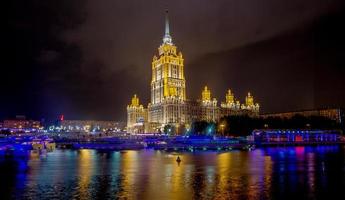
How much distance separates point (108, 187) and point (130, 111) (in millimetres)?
139547

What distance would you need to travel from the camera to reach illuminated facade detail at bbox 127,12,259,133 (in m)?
145

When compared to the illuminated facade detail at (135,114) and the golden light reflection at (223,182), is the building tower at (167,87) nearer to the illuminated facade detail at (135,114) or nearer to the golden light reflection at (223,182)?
the illuminated facade detail at (135,114)

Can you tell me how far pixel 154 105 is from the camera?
15438 cm

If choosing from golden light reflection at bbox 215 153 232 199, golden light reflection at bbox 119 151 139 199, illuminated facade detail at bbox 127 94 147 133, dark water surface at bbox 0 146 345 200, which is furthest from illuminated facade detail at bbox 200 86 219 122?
golden light reflection at bbox 119 151 139 199

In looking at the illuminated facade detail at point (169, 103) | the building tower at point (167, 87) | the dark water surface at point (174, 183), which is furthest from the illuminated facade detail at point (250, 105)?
the dark water surface at point (174, 183)

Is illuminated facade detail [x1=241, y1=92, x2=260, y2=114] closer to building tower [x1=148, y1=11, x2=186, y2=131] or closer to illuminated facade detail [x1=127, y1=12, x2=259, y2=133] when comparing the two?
illuminated facade detail [x1=127, y1=12, x2=259, y2=133]

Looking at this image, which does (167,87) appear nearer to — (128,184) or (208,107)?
(208,107)

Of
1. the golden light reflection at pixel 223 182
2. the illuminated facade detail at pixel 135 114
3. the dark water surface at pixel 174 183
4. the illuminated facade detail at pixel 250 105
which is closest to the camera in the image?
the dark water surface at pixel 174 183

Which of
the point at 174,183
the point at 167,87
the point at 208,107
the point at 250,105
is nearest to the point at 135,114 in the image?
the point at 167,87

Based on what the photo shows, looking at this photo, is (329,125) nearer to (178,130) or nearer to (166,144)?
(178,130)

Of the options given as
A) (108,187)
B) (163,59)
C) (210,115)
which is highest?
(163,59)

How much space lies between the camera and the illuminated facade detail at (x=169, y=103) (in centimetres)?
14481

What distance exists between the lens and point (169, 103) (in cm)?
14325

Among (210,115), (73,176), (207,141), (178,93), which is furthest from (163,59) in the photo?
(73,176)
